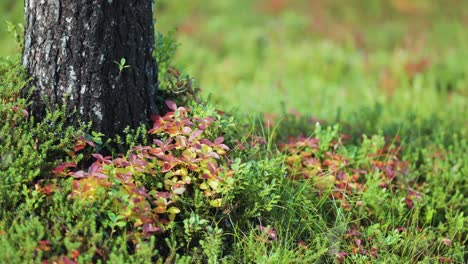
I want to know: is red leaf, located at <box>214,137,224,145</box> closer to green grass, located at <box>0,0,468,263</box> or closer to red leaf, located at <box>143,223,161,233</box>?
green grass, located at <box>0,0,468,263</box>

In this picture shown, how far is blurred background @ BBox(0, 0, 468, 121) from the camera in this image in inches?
263

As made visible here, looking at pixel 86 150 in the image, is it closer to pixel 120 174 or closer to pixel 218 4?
pixel 120 174

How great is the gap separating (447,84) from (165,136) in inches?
205

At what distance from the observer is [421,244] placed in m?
3.44

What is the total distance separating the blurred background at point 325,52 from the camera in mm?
6680

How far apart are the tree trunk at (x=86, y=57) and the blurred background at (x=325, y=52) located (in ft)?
5.90

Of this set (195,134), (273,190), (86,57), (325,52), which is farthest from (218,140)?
(325,52)

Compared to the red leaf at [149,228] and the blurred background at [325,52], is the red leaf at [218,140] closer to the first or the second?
the red leaf at [149,228]

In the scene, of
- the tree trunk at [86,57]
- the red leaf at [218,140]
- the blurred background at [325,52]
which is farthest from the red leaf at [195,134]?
the blurred background at [325,52]

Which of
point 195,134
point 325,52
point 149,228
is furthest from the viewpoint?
point 325,52

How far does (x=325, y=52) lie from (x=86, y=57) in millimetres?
5481

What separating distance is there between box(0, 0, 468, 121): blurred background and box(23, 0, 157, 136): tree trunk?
1797mm

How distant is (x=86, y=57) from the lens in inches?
124

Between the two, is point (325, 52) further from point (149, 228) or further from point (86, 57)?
point (149, 228)
